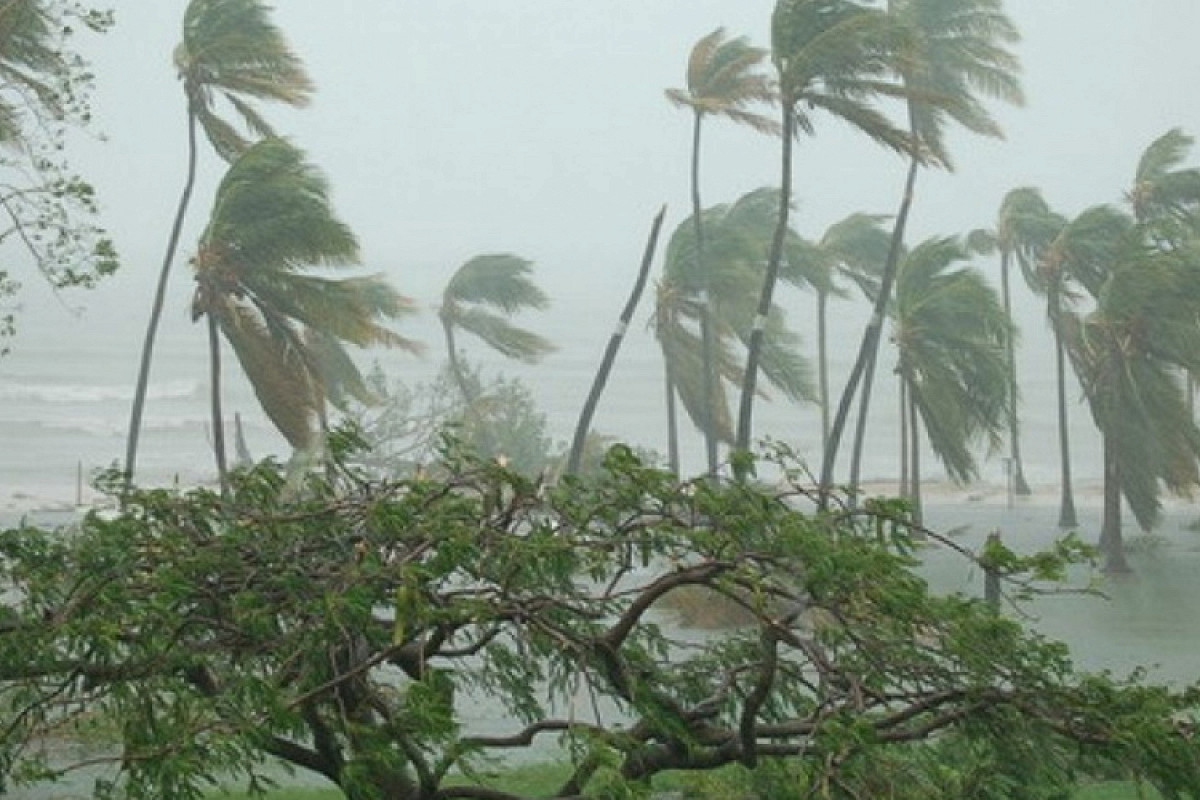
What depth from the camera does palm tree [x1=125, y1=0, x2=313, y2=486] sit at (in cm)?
1709

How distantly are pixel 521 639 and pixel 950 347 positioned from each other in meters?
16.9

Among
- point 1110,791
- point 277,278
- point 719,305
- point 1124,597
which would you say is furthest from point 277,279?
point 719,305

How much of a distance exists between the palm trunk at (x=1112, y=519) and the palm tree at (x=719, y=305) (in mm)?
3773

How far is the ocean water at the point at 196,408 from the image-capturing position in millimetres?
33000

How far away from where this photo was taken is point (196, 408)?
38.3 meters

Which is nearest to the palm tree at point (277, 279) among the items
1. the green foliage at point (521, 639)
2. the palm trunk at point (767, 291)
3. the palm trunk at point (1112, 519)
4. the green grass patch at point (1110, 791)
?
the palm trunk at point (767, 291)

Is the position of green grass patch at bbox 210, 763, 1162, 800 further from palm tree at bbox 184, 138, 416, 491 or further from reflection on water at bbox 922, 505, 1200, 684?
palm tree at bbox 184, 138, 416, 491

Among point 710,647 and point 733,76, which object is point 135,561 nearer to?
point 710,647

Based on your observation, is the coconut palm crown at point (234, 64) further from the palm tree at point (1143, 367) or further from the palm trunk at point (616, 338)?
the palm tree at point (1143, 367)

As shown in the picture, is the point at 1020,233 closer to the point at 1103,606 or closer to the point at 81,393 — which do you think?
the point at 1103,606

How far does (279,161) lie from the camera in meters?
16.0

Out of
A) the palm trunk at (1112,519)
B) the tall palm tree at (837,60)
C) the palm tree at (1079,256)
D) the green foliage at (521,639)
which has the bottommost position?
the palm trunk at (1112,519)

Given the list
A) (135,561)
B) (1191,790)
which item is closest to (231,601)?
(135,561)

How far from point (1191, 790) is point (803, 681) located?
102cm
